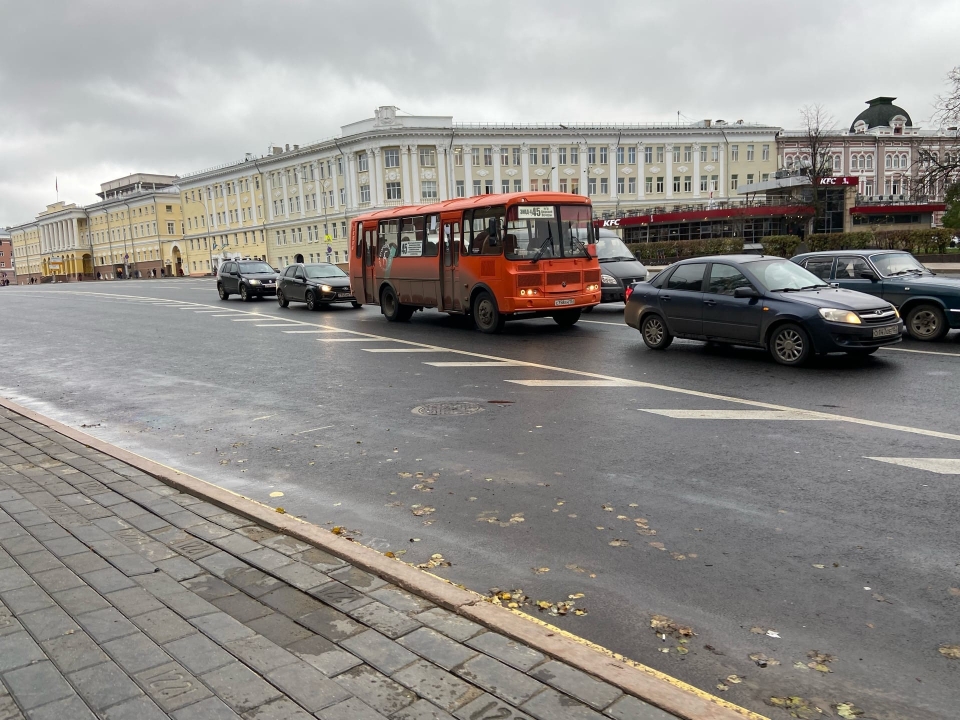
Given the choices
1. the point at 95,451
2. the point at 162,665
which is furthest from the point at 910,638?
the point at 95,451

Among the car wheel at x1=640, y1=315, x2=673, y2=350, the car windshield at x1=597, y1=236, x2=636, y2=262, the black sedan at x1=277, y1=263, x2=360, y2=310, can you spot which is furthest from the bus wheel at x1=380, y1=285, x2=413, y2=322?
the car wheel at x1=640, y1=315, x2=673, y2=350

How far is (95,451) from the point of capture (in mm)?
6941

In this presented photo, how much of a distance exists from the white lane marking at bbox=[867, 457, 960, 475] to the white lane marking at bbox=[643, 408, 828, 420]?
1537 millimetres

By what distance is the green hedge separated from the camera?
33625 millimetres

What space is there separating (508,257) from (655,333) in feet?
12.9

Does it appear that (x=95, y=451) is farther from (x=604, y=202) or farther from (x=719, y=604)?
(x=604, y=202)

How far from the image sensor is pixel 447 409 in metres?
8.89

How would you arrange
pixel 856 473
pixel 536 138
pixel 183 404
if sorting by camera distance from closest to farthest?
pixel 856 473, pixel 183 404, pixel 536 138

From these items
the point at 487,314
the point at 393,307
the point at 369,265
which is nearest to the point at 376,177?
the point at 369,265

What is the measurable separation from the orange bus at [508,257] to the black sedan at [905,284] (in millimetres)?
4869

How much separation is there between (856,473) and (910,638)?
2658 mm

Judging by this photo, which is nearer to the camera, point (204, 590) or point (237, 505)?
point (204, 590)

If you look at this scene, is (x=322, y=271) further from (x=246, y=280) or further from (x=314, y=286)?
(x=246, y=280)

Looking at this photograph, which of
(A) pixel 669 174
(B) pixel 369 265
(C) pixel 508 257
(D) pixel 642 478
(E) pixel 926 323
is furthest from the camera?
(A) pixel 669 174
